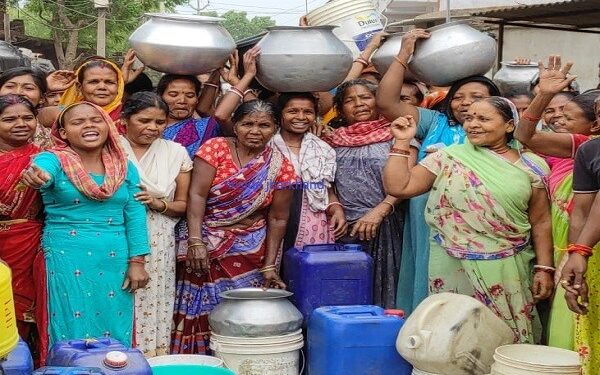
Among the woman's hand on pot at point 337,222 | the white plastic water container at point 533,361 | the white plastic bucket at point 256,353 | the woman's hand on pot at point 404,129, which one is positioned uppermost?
the woman's hand on pot at point 404,129

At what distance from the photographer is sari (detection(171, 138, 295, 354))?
4.62 m

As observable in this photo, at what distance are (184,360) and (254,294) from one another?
56cm

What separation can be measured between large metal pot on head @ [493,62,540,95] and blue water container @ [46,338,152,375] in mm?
3693

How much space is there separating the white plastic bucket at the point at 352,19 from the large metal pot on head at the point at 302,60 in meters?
0.89

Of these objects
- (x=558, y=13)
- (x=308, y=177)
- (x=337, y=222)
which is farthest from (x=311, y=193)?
(x=558, y=13)

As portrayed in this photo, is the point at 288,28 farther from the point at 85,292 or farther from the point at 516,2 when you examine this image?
the point at 516,2

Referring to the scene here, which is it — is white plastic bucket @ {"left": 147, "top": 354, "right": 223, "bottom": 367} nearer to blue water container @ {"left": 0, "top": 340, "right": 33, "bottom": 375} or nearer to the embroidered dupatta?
blue water container @ {"left": 0, "top": 340, "right": 33, "bottom": 375}

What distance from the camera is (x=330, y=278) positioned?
4531 millimetres

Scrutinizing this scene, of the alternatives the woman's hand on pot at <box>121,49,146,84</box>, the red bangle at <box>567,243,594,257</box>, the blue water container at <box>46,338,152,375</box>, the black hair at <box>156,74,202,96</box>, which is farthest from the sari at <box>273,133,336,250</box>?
the red bangle at <box>567,243,594,257</box>

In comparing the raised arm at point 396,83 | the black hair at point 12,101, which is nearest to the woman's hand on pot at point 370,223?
the raised arm at point 396,83

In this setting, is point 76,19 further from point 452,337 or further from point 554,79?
Answer: point 452,337

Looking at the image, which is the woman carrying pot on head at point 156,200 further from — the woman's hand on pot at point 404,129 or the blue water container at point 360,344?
the woman's hand on pot at point 404,129

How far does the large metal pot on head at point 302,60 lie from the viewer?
186 inches

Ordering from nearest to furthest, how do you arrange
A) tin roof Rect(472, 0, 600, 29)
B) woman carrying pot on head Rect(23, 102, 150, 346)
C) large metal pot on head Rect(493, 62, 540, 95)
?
1. woman carrying pot on head Rect(23, 102, 150, 346)
2. large metal pot on head Rect(493, 62, 540, 95)
3. tin roof Rect(472, 0, 600, 29)
